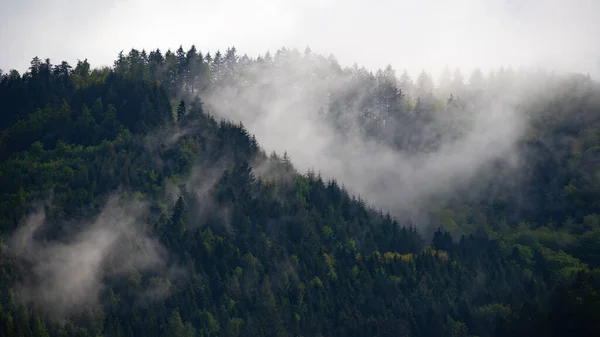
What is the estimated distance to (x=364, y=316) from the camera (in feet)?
546

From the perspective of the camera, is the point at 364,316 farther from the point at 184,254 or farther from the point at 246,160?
the point at 246,160

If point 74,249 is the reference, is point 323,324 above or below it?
below

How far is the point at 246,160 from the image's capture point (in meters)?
196

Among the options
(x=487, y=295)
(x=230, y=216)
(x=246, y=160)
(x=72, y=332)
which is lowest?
(x=72, y=332)

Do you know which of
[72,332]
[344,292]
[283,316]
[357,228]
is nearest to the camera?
[72,332]

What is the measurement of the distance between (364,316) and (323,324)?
11664mm

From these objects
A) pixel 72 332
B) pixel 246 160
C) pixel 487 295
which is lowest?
pixel 72 332

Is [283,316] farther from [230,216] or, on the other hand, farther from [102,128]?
[102,128]

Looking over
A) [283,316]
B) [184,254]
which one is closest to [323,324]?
[283,316]

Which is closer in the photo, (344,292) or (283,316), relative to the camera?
(283,316)

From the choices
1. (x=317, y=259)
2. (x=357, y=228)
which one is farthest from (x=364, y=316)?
(x=357, y=228)

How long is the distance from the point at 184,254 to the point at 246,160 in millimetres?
39231

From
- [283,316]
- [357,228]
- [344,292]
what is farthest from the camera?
[357,228]

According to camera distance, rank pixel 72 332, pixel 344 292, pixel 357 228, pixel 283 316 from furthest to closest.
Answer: pixel 357 228
pixel 344 292
pixel 283 316
pixel 72 332
